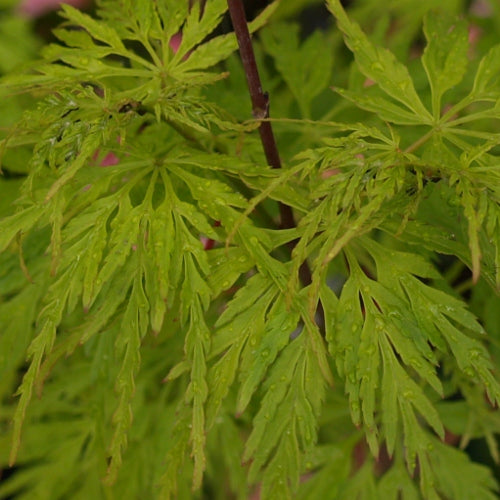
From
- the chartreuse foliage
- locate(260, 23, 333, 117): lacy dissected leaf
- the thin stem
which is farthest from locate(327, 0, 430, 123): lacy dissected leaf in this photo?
locate(260, 23, 333, 117): lacy dissected leaf

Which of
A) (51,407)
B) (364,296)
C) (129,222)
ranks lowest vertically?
(51,407)

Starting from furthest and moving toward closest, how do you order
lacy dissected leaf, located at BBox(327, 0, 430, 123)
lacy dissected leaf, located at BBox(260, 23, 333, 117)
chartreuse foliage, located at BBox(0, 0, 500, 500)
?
lacy dissected leaf, located at BBox(260, 23, 333, 117)
lacy dissected leaf, located at BBox(327, 0, 430, 123)
chartreuse foliage, located at BBox(0, 0, 500, 500)

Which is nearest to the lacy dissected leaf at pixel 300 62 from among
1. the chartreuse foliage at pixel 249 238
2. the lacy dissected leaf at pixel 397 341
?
the chartreuse foliage at pixel 249 238

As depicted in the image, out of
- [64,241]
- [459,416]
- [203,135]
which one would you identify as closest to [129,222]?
[64,241]

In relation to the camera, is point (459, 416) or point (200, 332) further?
point (459, 416)

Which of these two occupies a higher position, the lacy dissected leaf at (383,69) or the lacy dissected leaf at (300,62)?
the lacy dissected leaf at (383,69)

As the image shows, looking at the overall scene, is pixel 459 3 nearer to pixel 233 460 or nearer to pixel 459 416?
pixel 459 416

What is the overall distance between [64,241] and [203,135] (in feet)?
0.68

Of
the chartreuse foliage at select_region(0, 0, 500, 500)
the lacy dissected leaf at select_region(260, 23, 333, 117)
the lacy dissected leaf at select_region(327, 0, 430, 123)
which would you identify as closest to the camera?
the chartreuse foliage at select_region(0, 0, 500, 500)

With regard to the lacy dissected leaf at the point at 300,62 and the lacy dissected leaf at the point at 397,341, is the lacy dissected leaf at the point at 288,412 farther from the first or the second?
the lacy dissected leaf at the point at 300,62

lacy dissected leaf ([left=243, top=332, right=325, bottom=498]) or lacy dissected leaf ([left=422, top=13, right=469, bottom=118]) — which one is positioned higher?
lacy dissected leaf ([left=422, top=13, right=469, bottom=118])

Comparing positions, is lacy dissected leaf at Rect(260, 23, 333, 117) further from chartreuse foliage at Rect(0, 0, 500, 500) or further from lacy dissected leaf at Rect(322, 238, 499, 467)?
lacy dissected leaf at Rect(322, 238, 499, 467)

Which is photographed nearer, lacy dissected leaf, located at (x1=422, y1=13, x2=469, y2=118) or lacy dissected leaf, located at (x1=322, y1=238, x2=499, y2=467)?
lacy dissected leaf, located at (x1=322, y1=238, x2=499, y2=467)

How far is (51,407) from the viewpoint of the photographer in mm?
1062
